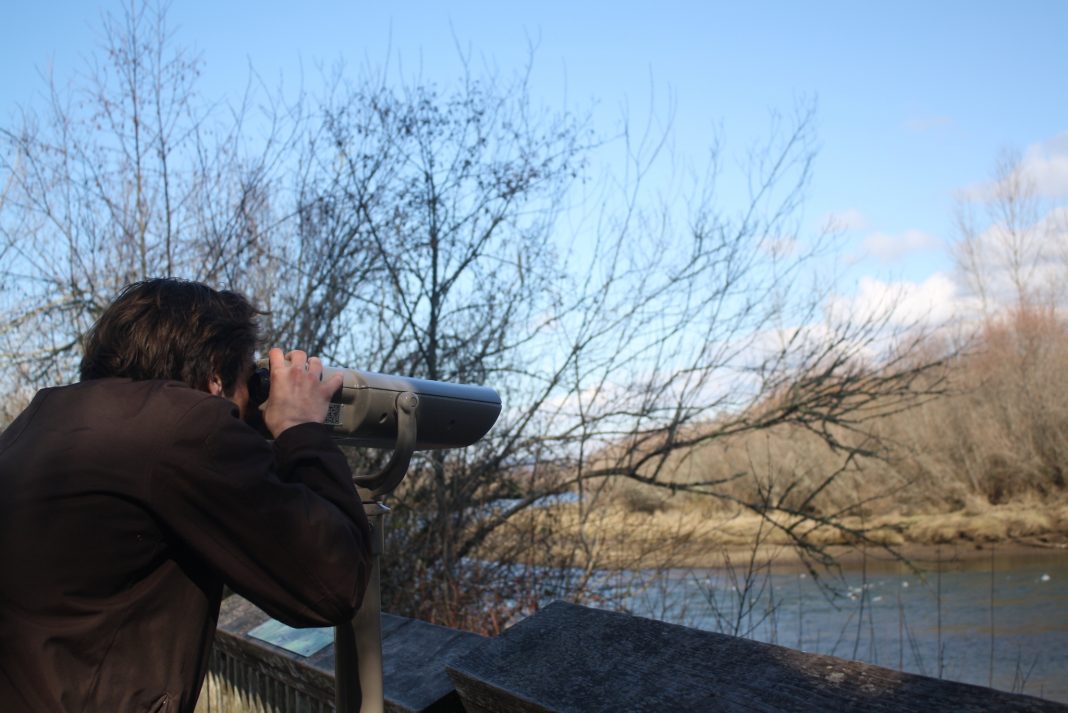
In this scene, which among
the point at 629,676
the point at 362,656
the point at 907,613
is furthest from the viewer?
the point at 907,613

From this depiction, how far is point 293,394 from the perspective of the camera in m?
1.63

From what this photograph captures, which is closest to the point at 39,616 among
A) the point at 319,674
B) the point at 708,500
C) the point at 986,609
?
the point at 319,674

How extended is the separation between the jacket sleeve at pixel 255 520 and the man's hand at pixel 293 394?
0.13 meters

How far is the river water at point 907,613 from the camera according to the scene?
616 centimetres

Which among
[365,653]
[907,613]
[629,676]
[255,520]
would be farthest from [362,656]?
[907,613]

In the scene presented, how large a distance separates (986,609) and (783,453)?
110 inches

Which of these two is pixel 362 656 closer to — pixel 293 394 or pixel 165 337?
pixel 293 394

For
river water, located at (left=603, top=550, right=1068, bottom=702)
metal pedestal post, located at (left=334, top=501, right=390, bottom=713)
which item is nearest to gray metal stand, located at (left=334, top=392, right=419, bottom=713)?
metal pedestal post, located at (left=334, top=501, right=390, bottom=713)

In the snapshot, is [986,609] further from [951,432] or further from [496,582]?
[951,432]

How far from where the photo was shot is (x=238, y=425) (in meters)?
1.44

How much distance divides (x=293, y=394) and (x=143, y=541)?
1.11ft

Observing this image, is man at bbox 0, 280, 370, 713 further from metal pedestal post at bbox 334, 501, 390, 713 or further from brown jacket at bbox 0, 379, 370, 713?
metal pedestal post at bbox 334, 501, 390, 713

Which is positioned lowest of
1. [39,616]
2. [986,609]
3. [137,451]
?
[986,609]

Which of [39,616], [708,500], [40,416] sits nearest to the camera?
[39,616]
